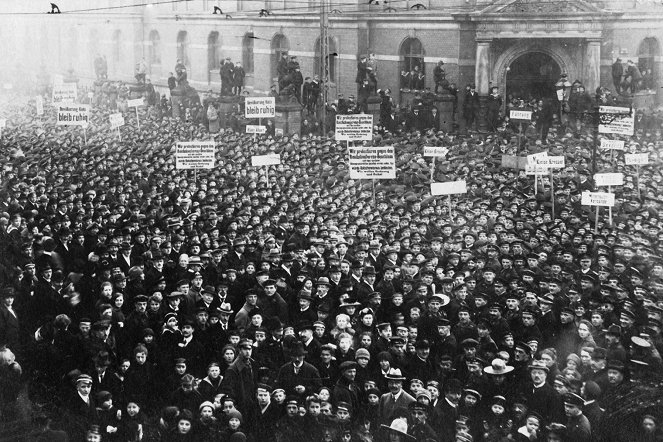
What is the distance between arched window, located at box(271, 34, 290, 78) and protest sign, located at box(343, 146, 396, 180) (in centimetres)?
1937

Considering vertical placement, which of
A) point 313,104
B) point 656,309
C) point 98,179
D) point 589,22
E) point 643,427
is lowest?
point 643,427

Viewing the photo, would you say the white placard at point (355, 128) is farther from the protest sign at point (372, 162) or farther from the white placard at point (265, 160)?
the protest sign at point (372, 162)

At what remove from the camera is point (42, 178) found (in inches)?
685

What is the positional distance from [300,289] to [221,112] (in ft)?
59.9

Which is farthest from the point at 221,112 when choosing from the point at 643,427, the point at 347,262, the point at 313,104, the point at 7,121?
the point at 643,427

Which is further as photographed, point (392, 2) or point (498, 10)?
point (392, 2)

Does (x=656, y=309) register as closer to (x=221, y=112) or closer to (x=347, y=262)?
(x=347, y=262)

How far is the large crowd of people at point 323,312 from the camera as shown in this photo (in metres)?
8.91

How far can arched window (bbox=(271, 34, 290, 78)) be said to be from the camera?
3556cm

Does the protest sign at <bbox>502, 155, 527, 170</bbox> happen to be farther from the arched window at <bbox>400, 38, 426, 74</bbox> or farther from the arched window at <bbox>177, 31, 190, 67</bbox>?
the arched window at <bbox>177, 31, 190, 67</bbox>

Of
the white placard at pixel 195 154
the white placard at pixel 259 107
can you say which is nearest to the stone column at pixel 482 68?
the white placard at pixel 259 107

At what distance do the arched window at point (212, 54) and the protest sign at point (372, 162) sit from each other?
23100 millimetres

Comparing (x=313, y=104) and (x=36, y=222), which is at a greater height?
(x=313, y=104)

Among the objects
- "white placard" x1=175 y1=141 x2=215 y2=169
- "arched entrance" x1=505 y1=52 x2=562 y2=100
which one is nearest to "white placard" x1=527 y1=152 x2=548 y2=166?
"white placard" x1=175 y1=141 x2=215 y2=169
